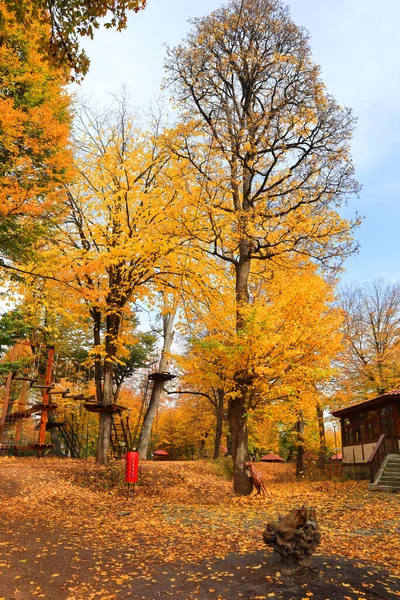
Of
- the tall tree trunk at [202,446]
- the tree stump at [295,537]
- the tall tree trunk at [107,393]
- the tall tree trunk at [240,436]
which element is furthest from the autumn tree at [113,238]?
the tall tree trunk at [202,446]

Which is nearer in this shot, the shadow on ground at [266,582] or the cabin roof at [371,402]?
the shadow on ground at [266,582]

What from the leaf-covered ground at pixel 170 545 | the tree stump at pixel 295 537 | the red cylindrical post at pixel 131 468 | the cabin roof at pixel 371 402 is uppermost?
the cabin roof at pixel 371 402

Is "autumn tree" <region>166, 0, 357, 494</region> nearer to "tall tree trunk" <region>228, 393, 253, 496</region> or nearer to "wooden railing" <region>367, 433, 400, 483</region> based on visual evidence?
"tall tree trunk" <region>228, 393, 253, 496</region>

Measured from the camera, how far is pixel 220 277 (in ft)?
47.0

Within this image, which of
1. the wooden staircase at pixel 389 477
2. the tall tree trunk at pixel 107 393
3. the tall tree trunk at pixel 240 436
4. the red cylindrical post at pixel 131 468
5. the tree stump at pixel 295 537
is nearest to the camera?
the tree stump at pixel 295 537

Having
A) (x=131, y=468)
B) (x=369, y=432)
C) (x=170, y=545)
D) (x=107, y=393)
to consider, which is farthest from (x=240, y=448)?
(x=369, y=432)

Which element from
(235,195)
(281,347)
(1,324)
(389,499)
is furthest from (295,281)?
(1,324)

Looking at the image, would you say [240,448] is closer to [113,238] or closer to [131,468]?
[131,468]

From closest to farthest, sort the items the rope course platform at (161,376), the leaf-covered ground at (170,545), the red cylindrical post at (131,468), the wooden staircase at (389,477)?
the leaf-covered ground at (170,545) → the red cylindrical post at (131,468) → the wooden staircase at (389,477) → the rope course platform at (161,376)

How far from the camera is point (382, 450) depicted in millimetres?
15922

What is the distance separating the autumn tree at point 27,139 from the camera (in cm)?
1141

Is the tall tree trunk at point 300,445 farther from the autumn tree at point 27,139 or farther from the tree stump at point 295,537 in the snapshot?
the tree stump at point 295,537

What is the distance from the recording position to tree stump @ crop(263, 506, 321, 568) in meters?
5.34

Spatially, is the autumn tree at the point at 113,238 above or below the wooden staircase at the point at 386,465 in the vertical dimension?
above
